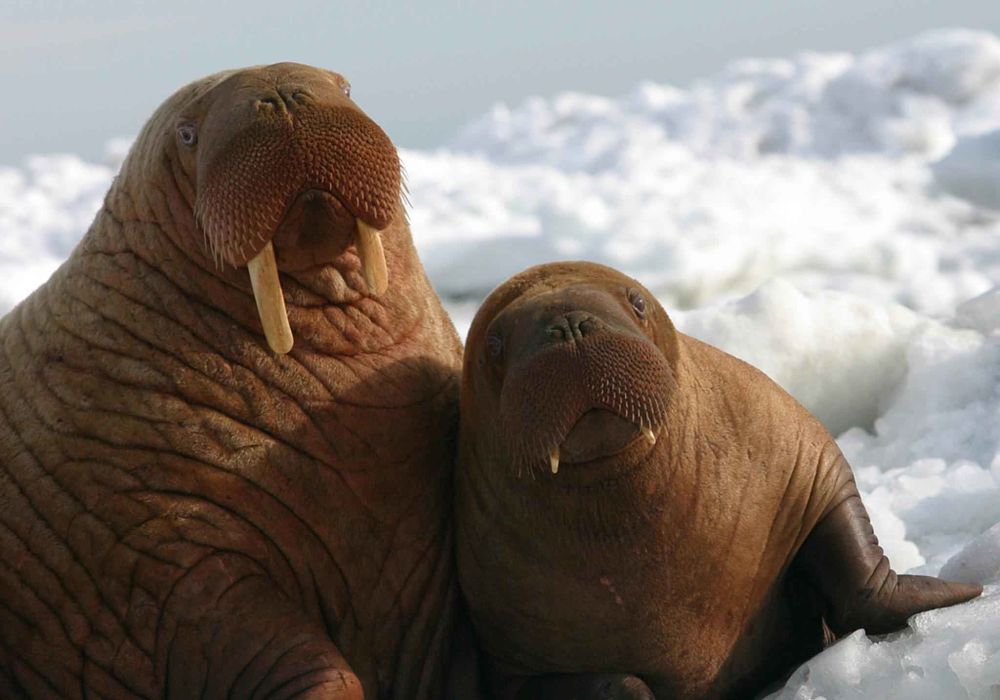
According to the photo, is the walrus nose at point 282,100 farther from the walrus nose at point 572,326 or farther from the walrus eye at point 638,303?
the walrus eye at point 638,303

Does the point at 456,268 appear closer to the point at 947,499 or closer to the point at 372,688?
the point at 947,499

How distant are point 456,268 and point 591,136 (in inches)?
248

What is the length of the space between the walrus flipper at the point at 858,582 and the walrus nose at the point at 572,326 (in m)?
1.07

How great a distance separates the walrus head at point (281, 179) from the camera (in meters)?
4.33

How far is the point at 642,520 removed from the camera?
4.46 meters

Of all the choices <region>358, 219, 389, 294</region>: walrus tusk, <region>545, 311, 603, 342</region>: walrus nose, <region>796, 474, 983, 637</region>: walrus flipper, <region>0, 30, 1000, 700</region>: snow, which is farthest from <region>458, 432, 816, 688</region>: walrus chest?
<region>358, 219, 389, 294</region>: walrus tusk

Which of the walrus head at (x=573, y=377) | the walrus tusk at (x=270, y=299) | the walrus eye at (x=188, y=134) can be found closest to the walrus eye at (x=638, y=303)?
the walrus head at (x=573, y=377)

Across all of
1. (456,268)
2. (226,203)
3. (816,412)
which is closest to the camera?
(226,203)

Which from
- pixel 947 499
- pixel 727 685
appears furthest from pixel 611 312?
pixel 947 499

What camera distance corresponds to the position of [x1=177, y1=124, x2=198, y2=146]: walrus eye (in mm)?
4699

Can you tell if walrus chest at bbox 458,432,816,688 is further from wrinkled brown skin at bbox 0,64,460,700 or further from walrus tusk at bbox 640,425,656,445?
wrinkled brown skin at bbox 0,64,460,700

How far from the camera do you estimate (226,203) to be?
14.4 feet

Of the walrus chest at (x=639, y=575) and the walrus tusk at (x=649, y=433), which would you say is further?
the walrus chest at (x=639, y=575)

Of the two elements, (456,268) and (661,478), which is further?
(456,268)
